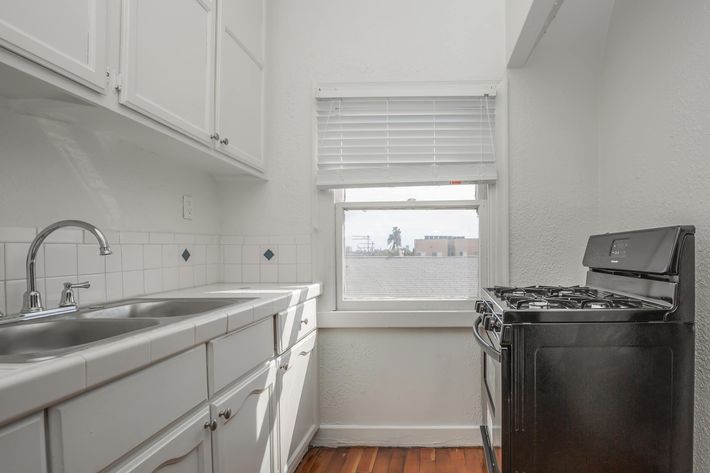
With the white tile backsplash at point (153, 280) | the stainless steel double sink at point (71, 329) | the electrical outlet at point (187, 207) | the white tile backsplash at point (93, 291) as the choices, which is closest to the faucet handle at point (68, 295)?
the stainless steel double sink at point (71, 329)

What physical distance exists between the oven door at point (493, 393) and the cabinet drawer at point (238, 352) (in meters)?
0.77

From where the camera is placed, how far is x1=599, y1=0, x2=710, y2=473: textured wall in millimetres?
1461

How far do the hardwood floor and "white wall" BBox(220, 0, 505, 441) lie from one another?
127 mm

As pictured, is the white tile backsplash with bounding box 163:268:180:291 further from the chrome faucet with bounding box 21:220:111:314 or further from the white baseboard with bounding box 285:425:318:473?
the white baseboard with bounding box 285:425:318:473

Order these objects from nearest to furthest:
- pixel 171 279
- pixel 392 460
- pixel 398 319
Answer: pixel 171 279, pixel 392 460, pixel 398 319

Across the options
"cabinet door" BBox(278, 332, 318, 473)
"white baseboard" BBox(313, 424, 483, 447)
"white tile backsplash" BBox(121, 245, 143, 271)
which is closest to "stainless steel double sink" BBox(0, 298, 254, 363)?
"white tile backsplash" BBox(121, 245, 143, 271)

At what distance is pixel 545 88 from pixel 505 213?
26.4 inches

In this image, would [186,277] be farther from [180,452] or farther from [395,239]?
[180,452]

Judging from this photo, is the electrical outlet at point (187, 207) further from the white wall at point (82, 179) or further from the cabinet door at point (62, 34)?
the cabinet door at point (62, 34)

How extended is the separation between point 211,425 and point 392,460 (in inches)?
51.9

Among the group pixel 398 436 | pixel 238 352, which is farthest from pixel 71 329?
pixel 398 436

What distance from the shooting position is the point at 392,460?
2348mm

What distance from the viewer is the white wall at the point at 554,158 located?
7.84ft

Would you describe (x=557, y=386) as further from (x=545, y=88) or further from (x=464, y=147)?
(x=545, y=88)
